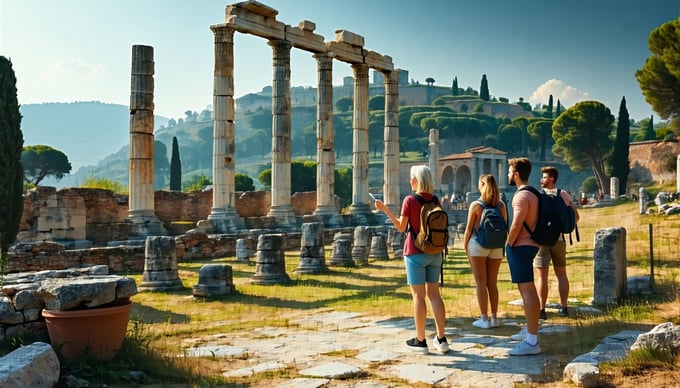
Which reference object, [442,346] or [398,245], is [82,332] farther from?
[398,245]

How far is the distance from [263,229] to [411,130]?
305ft

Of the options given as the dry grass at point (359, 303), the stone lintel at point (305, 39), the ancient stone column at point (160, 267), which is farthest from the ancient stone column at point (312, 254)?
the stone lintel at point (305, 39)

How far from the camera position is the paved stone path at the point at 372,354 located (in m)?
5.38

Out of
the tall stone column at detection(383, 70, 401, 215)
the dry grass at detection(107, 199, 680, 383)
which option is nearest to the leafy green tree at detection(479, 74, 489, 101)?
the tall stone column at detection(383, 70, 401, 215)

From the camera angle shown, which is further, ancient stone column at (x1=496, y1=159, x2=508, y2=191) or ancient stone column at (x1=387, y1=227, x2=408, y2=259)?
ancient stone column at (x1=496, y1=159, x2=508, y2=191)

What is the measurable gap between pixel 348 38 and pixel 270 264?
15.9 meters

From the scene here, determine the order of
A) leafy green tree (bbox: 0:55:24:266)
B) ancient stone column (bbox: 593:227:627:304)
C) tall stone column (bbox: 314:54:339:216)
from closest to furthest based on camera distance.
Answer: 1. ancient stone column (bbox: 593:227:627:304)
2. leafy green tree (bbox: 0:55:24:266)
3. tall stone column (bbox: 314:54:339:216)

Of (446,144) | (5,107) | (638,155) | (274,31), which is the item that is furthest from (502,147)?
(5,107)

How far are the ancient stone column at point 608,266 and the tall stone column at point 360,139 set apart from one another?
19429mm

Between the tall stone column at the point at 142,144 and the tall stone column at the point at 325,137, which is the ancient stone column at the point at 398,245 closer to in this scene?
the tall stone column at the point at 325,137

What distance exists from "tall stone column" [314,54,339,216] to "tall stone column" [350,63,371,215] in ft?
6.00

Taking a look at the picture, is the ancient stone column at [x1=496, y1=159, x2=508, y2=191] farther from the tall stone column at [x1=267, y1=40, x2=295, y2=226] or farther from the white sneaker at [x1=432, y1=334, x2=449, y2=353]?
the white sneaker at [x1=432, y1=334, x2=449, y2=353]

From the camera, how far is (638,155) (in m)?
59.4

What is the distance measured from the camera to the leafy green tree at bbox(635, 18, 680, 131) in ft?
113
